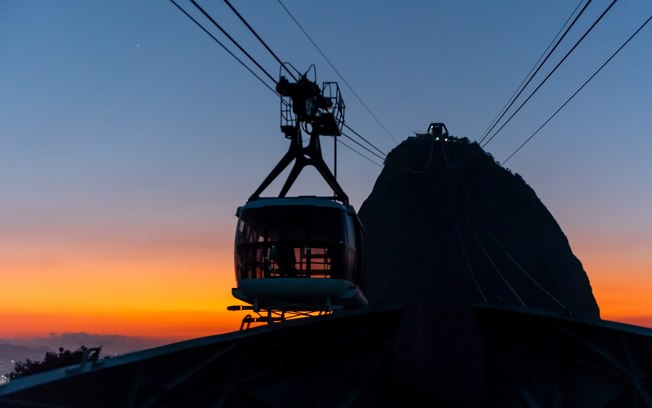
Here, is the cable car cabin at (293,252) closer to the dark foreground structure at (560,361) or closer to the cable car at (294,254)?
the cable car at (294,254)

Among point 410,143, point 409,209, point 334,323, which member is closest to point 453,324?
point 409,209

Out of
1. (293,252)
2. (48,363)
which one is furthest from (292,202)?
(48,363)

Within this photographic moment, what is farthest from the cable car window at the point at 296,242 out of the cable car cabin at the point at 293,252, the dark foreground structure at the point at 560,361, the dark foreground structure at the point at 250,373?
the dark foreground structure at the point at 560,361

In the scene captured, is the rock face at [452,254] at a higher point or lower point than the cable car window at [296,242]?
higher

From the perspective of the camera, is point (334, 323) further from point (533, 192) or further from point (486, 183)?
point (533, 192)

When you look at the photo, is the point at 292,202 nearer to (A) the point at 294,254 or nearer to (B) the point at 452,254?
(A) the point at 294,254

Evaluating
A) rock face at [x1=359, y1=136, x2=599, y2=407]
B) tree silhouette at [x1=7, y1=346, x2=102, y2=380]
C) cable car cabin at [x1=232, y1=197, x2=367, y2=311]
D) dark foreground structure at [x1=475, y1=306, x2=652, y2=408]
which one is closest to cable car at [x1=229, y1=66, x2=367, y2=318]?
cable car cabin at [x1=232, y1=197, x2=367, y2=311]
